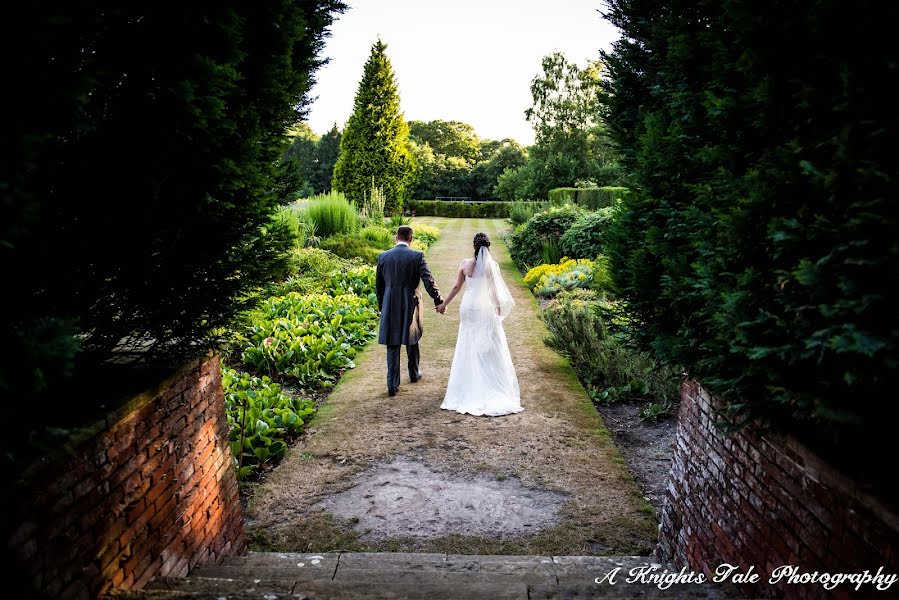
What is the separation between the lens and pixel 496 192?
4872 centimetres

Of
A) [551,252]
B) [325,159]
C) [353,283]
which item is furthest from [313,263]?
[325,159]

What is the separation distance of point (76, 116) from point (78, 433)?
3.90 ft

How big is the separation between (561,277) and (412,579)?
34.4 feet

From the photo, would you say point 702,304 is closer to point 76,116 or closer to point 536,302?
point 76,116

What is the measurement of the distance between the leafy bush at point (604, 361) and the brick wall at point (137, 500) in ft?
13.3

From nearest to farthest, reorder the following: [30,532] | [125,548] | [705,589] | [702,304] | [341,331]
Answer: [30,532]
[125,548]
[705,589]
[702,304]
[341,331]

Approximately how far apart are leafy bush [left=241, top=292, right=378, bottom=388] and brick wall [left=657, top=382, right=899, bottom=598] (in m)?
5.01

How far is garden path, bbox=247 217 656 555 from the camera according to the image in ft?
14.3

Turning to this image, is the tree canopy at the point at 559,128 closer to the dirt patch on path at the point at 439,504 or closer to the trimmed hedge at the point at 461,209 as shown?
the trimmed hedge at the point at 461,209

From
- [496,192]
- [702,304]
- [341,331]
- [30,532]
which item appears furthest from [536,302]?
[496,192]

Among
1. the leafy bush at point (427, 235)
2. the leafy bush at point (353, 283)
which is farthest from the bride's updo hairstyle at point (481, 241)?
the leafy bush at point (427, 235)

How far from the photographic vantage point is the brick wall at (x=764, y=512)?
6.57ft

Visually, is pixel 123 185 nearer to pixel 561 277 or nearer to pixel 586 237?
pixel 561 277

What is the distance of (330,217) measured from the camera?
17.6 metres
